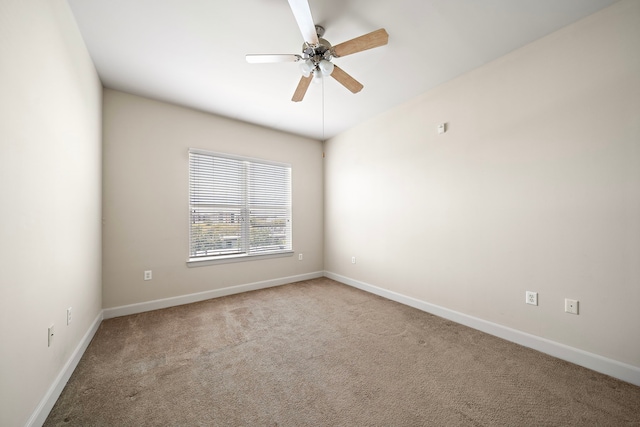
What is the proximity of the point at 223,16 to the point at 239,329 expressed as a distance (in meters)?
2.85

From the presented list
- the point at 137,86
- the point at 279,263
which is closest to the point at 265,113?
the point at 137,86

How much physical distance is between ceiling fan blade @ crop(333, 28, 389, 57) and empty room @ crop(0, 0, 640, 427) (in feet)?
0.06

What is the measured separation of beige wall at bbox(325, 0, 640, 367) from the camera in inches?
69.8

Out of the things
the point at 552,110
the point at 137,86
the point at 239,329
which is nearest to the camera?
the point at 552,110

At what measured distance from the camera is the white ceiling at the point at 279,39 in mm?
1792

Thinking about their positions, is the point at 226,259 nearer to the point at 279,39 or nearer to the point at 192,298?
the point at 192,298

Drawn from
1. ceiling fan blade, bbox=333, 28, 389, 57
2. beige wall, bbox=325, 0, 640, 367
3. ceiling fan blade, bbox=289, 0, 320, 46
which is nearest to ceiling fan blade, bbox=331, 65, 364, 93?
ceiling fan blade, bbox=333, 28, 389, 57

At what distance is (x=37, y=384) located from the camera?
4.45 feet

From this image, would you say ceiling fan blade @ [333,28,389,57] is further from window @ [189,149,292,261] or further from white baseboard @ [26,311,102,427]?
white baseboard @ [26,311,102,427]

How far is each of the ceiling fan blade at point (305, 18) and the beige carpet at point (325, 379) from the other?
2474 mm

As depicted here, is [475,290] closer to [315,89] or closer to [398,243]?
[398,243]

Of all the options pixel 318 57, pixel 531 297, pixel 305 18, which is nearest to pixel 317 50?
pixel 318 57

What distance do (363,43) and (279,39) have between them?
0.79 meters

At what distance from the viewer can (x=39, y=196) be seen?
1.41m
